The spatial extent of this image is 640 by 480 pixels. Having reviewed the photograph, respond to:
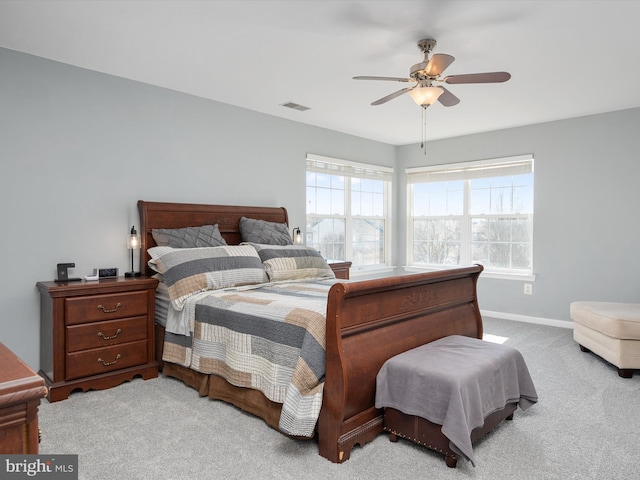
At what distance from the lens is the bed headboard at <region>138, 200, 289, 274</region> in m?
3.72

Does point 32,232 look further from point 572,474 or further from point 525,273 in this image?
point 525,273

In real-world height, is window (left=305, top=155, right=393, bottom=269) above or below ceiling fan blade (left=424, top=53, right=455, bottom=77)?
below

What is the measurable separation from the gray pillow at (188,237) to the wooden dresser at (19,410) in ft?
9.23

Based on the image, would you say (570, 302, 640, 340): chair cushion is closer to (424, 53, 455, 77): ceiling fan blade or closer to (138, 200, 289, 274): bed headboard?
(424, 53, 455, 77): ceiling fan blade

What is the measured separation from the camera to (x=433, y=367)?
88.1 inches

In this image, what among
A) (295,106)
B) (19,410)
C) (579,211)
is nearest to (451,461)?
(19,410)

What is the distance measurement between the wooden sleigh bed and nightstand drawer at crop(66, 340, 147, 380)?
197 millimetres

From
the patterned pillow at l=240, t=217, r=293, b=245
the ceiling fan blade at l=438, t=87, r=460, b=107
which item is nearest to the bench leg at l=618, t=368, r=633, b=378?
the ceiling fan blade at l=438, t=87, r=460, b=107

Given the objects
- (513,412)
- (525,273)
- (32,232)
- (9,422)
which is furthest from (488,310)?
(9,422)

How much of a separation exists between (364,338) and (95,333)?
196cm

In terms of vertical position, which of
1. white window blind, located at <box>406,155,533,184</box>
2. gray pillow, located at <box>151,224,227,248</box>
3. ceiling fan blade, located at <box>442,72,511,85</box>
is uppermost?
ceiling fan blade, located at <box>442,72,511,85</box>

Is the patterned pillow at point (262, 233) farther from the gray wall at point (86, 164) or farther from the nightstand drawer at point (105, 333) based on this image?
the nightstand drawer at point (105, 333)

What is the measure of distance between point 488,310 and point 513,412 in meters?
3.31

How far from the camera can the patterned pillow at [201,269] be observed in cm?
319
